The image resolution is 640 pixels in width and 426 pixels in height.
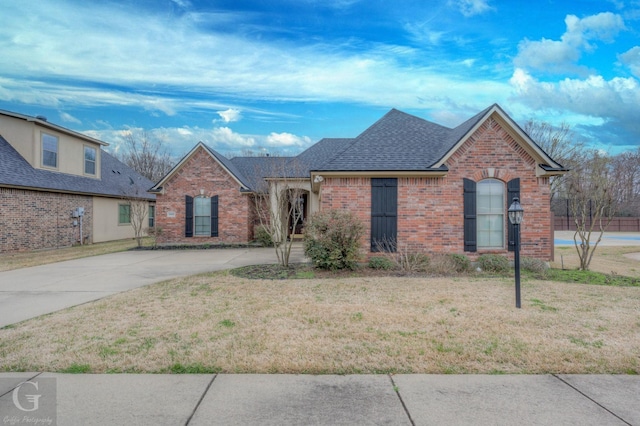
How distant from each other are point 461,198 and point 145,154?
3823cm

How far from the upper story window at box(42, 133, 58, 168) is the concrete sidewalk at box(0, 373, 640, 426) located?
56.0ft

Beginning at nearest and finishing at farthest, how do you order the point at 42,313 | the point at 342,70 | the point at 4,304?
the point at 42,313, the point at 4,304, the point at 342,70

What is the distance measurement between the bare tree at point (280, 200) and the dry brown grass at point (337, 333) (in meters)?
3.60

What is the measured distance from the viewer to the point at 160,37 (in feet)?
38.5

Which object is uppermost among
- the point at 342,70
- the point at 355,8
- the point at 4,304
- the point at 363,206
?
the point at 355,8

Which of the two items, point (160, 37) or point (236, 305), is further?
point (160, 37)

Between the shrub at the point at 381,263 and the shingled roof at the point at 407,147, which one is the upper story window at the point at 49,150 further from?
the shrub at the point at 381,263

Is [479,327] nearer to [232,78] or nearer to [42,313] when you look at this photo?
[42,313]

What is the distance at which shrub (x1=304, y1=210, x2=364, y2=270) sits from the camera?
8.95m

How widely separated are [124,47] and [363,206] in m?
10.6

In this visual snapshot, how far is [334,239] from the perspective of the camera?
905 cm

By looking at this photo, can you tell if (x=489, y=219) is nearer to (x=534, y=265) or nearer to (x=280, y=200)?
(x=534, y=265)

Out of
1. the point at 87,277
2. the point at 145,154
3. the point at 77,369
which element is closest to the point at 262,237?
the point at 87,277

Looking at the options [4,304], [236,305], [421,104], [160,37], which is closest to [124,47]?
[160,37]
